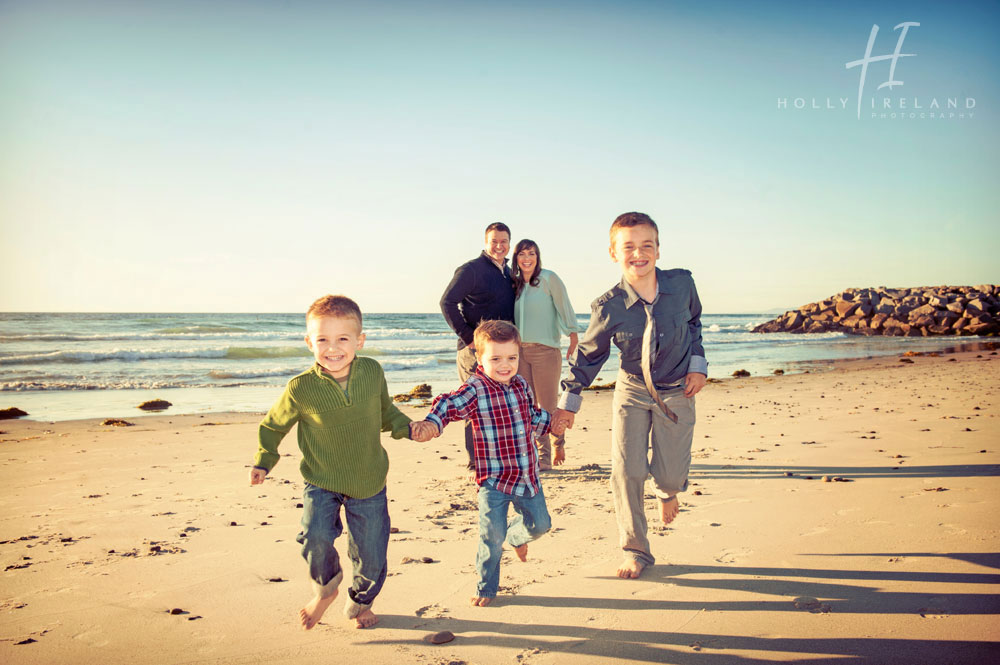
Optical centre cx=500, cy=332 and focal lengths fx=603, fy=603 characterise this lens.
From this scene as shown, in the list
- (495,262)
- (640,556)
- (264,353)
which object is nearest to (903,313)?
(264,353)

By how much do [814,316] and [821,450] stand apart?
1424 inches

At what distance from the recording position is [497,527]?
295 cm

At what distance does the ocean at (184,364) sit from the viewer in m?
11.8

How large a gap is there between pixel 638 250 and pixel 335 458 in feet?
6.31

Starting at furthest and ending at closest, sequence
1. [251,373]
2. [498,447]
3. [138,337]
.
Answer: [138,337] < [251,373] < [498,447]

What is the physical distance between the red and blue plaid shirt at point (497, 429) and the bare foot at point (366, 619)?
78 cm

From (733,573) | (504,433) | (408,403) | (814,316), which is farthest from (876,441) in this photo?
(814,316)

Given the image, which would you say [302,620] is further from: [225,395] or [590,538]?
[225,395]

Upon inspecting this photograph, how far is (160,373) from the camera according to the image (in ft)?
55.0

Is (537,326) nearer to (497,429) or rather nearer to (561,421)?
(561,421)

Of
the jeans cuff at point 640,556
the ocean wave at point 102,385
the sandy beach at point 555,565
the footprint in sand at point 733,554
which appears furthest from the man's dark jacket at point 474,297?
the ocean wave at point 102,385

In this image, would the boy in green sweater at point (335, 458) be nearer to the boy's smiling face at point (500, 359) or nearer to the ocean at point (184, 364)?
the boy's smiling face at point (500, 359)

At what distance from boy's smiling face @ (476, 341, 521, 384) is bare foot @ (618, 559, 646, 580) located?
1.16 m

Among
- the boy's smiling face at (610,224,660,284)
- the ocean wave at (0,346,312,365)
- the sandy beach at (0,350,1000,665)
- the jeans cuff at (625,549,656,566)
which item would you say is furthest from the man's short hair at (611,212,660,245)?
the ocean wave at (0,346,312,365)
